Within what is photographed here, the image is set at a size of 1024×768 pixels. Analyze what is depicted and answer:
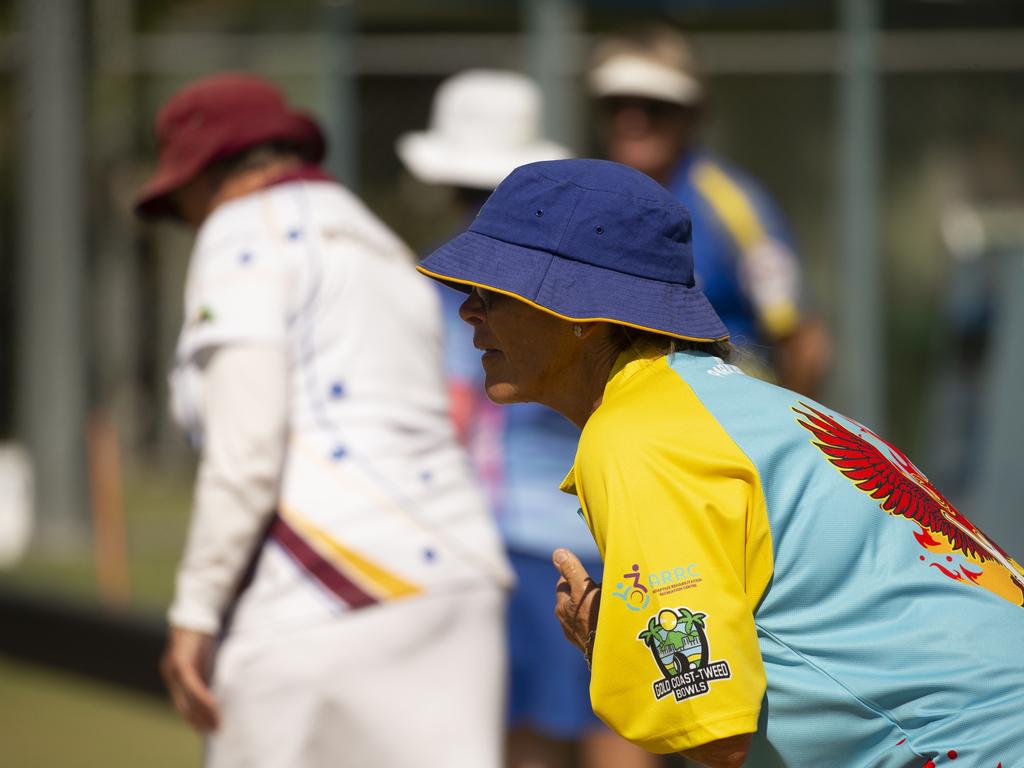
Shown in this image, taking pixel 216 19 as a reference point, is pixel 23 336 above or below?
below

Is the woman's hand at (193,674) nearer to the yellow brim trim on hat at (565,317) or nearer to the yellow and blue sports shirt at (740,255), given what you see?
the yellow brim trim on hat at (565,317)

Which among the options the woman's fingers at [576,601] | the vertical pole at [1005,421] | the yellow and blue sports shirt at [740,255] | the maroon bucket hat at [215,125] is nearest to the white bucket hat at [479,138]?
the yellow and blue sports shirt at [740,255]

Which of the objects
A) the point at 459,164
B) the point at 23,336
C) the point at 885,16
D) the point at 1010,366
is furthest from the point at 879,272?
the point at 23,336

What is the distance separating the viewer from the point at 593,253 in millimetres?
2117

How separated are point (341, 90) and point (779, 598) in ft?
22.0

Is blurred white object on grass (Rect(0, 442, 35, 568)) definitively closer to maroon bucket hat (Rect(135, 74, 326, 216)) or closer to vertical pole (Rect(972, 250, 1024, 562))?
vertical pole (Rect(972, 250, 1024, 562))

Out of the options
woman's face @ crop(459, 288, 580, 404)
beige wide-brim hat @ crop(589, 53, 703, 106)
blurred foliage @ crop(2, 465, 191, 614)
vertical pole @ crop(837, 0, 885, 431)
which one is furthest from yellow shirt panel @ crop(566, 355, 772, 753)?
blurred foliage @ crop(2, 465, 191, 614)

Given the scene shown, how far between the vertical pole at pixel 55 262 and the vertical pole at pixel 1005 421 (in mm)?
6059

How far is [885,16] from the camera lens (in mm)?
7574

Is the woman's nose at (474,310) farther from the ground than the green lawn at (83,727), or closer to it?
farther from the ground

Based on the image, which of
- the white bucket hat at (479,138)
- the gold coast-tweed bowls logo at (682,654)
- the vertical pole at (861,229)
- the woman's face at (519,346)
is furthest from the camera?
the vertical pole at (861,229)

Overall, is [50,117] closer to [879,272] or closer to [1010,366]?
[879,272]

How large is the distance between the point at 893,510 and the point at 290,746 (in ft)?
5.00

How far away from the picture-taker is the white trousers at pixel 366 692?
316 centimetres
